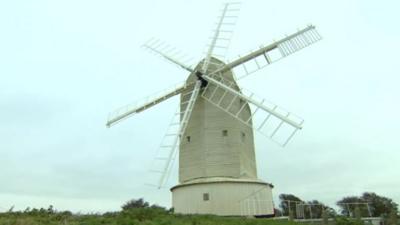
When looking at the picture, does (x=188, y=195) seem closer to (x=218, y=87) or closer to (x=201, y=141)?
(x=201, y=141)

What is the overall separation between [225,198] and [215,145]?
3.16 metres

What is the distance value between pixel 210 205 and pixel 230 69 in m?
8.61

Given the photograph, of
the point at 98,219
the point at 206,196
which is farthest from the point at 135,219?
the point at 206,196

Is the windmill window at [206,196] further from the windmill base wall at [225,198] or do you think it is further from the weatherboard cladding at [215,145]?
the weatherboard cladding at [215,145]

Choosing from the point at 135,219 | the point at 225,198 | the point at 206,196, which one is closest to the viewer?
the point at 135,219

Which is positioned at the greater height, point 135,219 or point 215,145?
point 215,145

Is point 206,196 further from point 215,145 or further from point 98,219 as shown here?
point 98,219

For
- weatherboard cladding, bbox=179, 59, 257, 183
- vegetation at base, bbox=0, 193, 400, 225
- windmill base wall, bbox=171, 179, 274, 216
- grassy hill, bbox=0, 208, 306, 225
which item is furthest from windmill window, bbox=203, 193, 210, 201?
grassy hill, bbox=0, 208, 306, 225

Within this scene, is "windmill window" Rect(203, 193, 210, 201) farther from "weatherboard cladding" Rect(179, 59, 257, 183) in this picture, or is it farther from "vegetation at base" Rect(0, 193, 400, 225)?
"vegetation at base" Rect(0, 193, 400, 225)

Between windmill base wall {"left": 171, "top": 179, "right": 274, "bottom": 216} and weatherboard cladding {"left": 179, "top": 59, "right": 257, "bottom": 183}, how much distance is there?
0.69 meters

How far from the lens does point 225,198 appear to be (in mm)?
24703

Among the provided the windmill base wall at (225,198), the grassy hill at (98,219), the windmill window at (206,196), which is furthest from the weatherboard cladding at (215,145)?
the grassy hill at (98,219)

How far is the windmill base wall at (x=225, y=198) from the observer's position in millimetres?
24641

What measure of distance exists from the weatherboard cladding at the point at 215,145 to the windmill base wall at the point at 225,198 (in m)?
0.69
